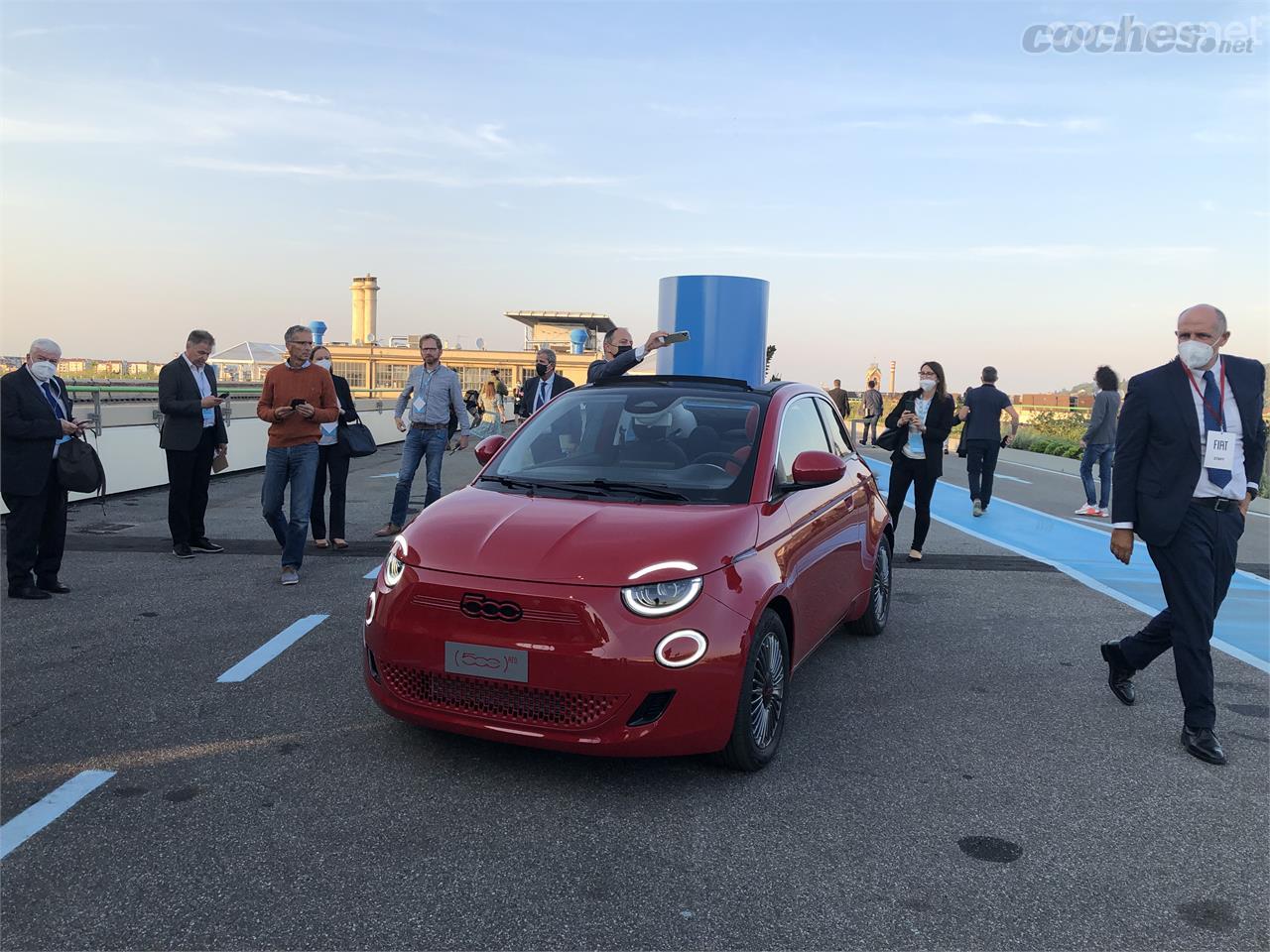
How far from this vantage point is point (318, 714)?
440 cm

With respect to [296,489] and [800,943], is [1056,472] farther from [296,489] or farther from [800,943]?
[800,943]

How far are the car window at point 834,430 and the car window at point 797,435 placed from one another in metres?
0.11

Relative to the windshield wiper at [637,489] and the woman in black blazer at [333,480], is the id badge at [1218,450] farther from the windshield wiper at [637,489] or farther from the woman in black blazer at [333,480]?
the woman in black blazer at [333,480]

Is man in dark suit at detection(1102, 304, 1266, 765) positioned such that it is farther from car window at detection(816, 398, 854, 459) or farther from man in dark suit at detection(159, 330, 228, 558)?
man in dark suit at detection(159, 330, 228, 558)

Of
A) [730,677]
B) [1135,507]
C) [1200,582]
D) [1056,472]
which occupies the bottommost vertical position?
[1056,472]

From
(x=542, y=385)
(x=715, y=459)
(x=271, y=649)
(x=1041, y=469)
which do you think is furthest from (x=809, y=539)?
(x=1041, y=469)

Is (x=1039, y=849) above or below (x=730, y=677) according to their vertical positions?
below

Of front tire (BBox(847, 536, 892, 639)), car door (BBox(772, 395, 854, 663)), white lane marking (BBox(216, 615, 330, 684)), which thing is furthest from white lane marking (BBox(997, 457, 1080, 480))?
white lane marking (BBox(216, 615, 330, 684))

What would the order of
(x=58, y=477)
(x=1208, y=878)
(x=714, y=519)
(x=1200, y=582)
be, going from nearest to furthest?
(x=1208, y=878) < (x=714, y=519) < (x=1200, y=582) < (x=58, y=477)

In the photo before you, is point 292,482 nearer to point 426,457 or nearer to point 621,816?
point 426,457

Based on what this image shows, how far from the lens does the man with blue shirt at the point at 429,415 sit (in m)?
9.10

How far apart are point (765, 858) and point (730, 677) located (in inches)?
26.2

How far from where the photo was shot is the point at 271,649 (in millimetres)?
5453

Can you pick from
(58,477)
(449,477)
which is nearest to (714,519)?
(58,477)
